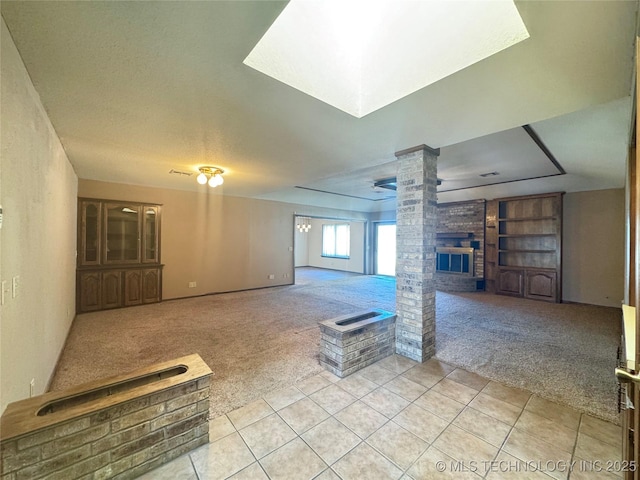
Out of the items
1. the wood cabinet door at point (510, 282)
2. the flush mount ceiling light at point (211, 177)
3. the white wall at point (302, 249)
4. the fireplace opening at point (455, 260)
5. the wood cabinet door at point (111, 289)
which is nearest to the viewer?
the flush mount ceiling light at point (211, 177)

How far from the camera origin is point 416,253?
307cm

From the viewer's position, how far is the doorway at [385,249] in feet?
33.0

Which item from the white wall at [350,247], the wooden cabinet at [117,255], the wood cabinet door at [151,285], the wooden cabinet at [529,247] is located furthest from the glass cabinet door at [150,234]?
the wooden cabinet at [529,247]

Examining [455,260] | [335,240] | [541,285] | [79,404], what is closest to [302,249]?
[335,240]

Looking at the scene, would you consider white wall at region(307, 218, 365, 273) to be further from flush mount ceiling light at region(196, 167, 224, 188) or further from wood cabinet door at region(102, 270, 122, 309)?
wood cabinet door at region(102, 270, 122, 309)

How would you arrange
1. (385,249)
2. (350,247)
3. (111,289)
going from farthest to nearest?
(350,247), (385,249), (111,289)

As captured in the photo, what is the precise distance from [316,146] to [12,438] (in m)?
3.12

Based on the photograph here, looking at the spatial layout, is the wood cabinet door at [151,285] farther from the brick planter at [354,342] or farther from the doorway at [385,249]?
the doorway at [385,249]

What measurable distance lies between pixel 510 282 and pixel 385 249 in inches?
169

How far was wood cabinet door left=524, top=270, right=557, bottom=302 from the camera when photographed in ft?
20.0

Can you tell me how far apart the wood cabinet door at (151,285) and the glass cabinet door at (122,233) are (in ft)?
1.13

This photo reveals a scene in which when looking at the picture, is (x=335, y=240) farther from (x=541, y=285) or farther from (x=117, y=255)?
(x=117, y=255)

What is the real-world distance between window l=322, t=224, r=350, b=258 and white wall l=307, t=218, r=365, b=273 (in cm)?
19

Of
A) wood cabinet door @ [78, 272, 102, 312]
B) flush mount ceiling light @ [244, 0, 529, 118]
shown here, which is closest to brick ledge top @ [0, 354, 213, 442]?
flush mount ceiling light @ [244, 0, 529, 118]
